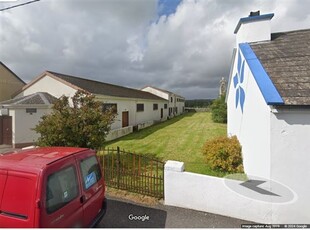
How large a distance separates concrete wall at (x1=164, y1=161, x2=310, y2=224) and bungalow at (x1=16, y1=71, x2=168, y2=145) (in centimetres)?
712

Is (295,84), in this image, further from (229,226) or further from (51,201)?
(51,201)

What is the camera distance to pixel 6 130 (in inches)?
510

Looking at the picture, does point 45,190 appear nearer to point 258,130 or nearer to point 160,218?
point 160,218

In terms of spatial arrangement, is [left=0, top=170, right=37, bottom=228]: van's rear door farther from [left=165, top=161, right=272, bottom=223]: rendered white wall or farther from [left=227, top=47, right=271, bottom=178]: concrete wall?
[left=227, top=47, right=271, bottom=178]: concrete wall

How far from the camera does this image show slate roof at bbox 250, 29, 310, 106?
4.07 meters

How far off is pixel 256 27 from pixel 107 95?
11.6 m

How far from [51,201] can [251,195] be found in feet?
12.8

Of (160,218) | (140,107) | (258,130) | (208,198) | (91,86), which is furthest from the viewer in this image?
(140,107)

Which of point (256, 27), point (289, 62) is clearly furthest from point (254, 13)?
point (289, 62)

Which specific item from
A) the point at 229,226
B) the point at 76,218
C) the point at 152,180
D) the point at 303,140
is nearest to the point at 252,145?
the point at 303,140

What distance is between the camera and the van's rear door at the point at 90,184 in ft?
11.1

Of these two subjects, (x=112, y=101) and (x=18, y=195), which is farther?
(x=112, y=101)

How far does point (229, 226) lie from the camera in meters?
4.12

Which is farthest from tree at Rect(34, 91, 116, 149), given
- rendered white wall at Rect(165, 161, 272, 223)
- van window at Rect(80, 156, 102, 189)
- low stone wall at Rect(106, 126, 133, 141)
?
low stone wall at Rect(106, 126, 133, 141)
